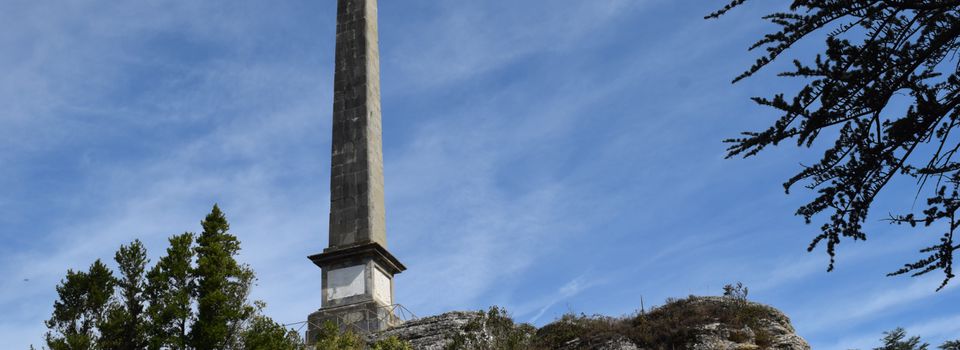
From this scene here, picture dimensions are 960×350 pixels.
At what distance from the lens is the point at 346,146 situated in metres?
24.6

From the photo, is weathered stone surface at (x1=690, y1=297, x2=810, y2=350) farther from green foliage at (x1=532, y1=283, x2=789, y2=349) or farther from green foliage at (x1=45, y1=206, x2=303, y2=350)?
green foliage at (x1=45, y1=206, x2=303, y2=350)

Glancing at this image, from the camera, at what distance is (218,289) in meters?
19.9

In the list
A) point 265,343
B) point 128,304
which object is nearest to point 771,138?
point 265,343

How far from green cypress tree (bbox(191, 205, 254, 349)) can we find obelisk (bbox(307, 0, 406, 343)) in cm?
265

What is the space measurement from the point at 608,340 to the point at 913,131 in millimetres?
14314

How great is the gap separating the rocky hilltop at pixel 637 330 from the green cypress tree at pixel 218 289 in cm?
329

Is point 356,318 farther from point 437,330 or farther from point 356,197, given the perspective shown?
point 356,197

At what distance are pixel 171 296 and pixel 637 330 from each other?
10743mm

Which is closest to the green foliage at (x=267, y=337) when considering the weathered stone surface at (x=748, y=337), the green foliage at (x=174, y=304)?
the green foliage at (x=174, y=304)

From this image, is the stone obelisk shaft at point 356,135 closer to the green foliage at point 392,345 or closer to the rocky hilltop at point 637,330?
the rocky hilltop at point 637,330

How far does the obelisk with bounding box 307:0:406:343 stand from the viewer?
22578 mm

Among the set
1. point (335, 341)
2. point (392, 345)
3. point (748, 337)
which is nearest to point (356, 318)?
point (335, 341)

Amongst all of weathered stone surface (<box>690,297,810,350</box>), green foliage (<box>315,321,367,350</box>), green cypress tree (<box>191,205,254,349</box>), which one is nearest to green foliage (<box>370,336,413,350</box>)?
green foliage (<box>315,321,367,350</box>)

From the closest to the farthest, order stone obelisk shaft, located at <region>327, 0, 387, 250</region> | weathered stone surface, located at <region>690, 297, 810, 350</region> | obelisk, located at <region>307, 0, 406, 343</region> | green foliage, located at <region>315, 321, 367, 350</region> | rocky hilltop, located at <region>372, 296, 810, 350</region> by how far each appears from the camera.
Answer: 1. green foliage, located at <region>315, 321, 367, 350</region>
2. rocky hilltop, located at <region>372, 296, 810, 350</region>
3. weathered stone surface, located at <region>690, 297, 810, 350</region>
4. obelisk, located at <region>307, 0, 406, 343</region>
5. stone obelisk shaft, located at <region>327, 0, 387, 250</region>
